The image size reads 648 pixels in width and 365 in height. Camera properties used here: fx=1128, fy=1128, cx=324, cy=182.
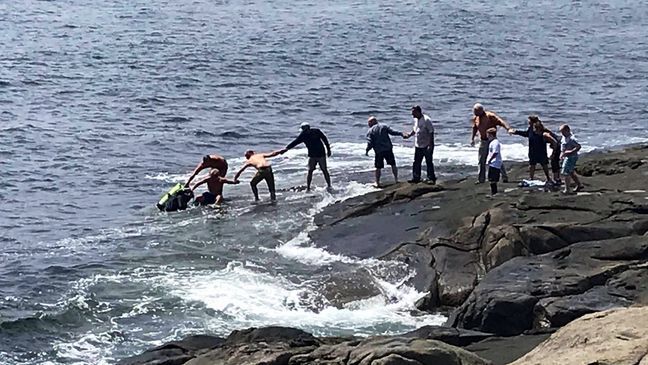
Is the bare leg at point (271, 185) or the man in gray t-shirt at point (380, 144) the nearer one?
the man in gray t-shirt at point (380, 144)

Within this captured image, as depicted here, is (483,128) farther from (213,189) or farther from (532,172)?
(213,189)

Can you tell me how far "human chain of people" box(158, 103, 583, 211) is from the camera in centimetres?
2142

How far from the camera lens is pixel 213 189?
25328 millimetres

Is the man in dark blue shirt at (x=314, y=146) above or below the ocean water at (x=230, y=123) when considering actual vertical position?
above

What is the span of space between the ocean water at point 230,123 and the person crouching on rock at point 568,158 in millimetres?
4141

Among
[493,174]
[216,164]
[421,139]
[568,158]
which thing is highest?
[568,158]

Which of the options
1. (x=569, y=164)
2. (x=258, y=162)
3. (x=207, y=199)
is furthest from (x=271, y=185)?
(x=569, y=164)

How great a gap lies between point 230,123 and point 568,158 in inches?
701

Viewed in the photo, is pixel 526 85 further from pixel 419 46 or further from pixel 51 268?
pixel 51 268

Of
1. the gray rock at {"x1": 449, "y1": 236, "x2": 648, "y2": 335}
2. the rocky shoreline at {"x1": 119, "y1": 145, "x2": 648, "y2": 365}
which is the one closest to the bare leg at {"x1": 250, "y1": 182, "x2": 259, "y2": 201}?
the rocky shoreline at {"x1": 119, "y1": 145, "x2": 648, "y2": 365}

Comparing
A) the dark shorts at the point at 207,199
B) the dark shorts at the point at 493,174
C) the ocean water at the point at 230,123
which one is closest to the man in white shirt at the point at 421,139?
the ocean water at the point at 230,123

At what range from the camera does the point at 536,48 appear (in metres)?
54.3

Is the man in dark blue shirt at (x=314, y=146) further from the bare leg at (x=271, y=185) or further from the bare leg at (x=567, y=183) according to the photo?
the bare leg at (x=567, y=183)

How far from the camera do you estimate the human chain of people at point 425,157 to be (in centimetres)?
2142
